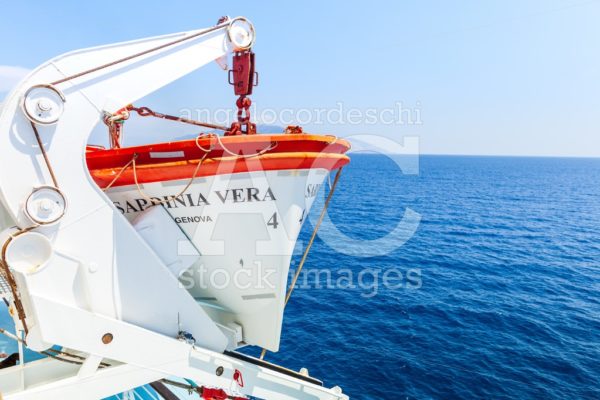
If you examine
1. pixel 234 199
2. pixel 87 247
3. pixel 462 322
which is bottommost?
pixel 462 322

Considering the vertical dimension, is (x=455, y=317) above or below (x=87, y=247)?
below

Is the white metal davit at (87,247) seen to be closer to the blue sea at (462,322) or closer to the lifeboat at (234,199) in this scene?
the lifeboat at (234,199)

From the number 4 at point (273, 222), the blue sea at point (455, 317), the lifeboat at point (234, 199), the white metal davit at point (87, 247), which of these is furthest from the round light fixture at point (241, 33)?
the blue sea at point (455, 317)

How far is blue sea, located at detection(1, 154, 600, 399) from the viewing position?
48.0ft

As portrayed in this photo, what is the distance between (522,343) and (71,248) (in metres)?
19.3

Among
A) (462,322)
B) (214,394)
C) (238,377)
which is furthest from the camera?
(462,322)

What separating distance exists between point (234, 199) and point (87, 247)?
1735 mm

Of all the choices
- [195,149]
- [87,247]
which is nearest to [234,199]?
[195,149]

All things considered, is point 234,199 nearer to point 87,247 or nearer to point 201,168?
point 201,168

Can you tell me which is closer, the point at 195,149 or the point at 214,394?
the point at 195,149

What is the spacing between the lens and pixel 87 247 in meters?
3.82

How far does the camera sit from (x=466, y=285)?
78.4 ft

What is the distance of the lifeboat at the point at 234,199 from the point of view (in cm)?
458

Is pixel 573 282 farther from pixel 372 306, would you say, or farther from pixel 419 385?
pixel 419 385
